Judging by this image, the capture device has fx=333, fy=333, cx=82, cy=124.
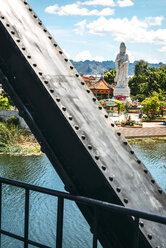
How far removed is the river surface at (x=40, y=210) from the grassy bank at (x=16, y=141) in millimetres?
1557

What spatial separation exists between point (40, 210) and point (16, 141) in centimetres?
1045

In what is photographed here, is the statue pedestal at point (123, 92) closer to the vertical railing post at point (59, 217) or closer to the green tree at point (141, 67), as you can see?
the green tree at point (141, 67)

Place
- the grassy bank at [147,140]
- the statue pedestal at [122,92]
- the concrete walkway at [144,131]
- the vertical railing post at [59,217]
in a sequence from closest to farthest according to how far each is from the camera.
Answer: the vertical railing post at [59,217], the grassy bank at [147,140], the concrete walkway at [144,131], the statue pedestal at [122,92]

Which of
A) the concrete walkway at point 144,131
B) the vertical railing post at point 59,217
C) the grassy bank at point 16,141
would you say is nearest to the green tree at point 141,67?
the concrete walkway at point 144,131

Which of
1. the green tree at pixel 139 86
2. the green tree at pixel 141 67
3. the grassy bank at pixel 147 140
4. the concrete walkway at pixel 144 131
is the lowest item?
the grassy bank at pixel 147 140

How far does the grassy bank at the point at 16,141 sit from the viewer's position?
1972 centimetres

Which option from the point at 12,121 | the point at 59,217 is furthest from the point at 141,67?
the point at 59,217

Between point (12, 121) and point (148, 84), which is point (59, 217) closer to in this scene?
point (12, 121)

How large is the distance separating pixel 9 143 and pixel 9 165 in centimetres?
363

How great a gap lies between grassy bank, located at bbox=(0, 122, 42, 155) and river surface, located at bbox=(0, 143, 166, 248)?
156cm

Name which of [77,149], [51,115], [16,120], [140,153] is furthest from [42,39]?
[16,120]

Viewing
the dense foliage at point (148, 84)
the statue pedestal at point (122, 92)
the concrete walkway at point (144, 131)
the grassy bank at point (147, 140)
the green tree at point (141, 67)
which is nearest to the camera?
the grassy bank at point (147, 140)

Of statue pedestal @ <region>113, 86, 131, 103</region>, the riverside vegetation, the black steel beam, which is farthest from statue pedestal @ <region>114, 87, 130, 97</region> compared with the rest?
the black steel beam

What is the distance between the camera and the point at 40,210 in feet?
36.7
